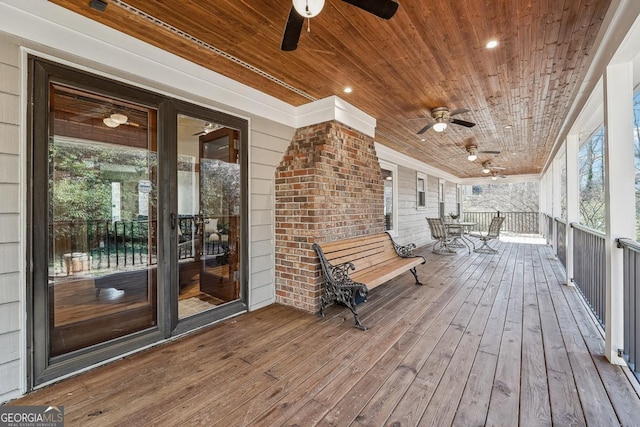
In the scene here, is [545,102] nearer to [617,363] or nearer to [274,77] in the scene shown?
[617,363]

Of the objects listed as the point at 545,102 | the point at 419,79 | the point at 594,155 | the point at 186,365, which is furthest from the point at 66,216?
the point at 594,155

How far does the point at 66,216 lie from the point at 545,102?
5.69 meters

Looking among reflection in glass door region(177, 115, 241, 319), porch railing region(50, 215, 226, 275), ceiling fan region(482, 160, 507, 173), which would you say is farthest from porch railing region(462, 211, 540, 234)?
porch railing region(50, 215, 226, 275)

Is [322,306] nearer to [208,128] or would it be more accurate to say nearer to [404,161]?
[208,128]

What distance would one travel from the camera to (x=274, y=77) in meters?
3.00

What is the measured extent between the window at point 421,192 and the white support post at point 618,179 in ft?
19.7

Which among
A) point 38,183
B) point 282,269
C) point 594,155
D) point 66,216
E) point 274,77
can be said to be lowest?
point 282,269

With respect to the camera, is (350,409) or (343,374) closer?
(350,409)

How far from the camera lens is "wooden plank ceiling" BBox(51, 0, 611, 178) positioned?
6.48 feet

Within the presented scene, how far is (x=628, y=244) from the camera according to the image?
6.63 feet

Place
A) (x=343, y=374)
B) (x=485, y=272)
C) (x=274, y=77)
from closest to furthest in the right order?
(x=343, y=374) < (x=274, y=77) < (x=485, y=272)

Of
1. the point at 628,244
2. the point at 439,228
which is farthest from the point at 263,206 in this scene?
the point at 439,228

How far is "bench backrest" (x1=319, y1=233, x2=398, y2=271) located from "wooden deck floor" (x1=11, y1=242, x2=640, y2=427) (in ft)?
2.25

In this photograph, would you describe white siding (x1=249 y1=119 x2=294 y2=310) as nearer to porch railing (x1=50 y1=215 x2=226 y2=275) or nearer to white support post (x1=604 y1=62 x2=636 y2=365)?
porch railing (x1=50 y1=215 x2=226 y2=275)
